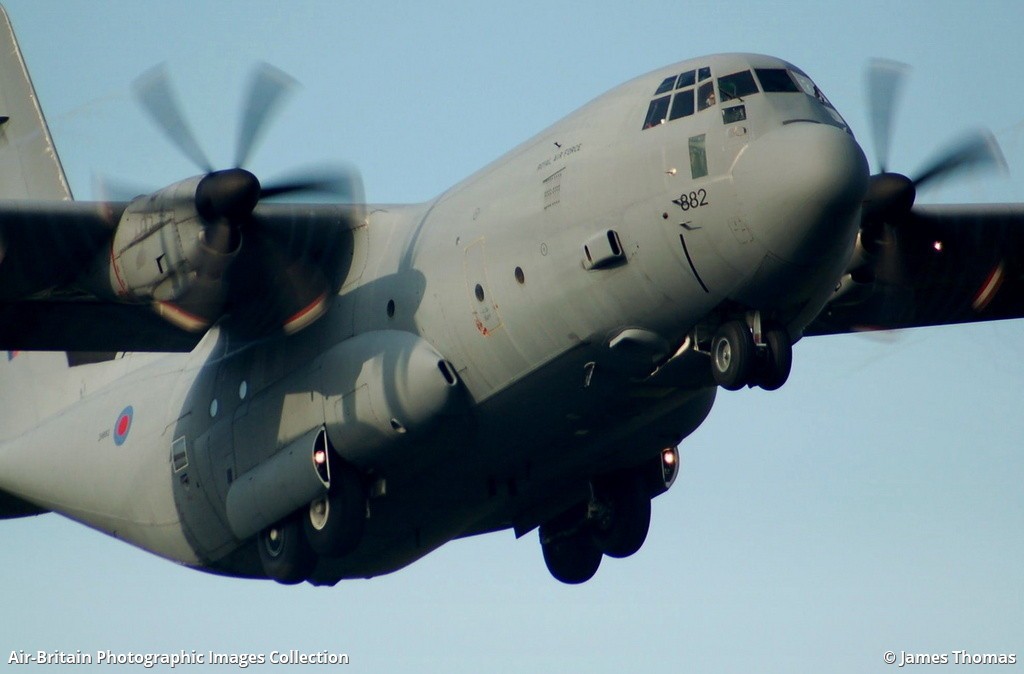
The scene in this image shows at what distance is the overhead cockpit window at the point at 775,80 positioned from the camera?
14922mm

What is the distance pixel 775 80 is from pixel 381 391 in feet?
16.5

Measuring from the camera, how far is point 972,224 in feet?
59.6

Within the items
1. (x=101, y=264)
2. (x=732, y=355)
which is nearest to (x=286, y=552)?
(x=101, y=264)

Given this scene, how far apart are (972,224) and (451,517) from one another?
673 centimetres

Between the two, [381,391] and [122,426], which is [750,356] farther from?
[122,426]

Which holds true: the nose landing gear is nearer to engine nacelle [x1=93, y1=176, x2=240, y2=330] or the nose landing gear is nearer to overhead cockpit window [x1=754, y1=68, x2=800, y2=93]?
overhead cockpit window [x1=754, y1=68, x2=800, y2=93]

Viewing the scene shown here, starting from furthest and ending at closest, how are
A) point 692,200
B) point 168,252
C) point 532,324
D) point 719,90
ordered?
point 168,252, point 532,324, point 719,90, point 692,200

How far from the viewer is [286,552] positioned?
17.9 metres

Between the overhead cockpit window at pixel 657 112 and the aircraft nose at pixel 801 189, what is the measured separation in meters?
1.08

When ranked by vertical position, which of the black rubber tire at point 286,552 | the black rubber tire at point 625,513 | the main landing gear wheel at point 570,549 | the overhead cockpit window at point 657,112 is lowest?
the main landing gear wheel at point 570,549

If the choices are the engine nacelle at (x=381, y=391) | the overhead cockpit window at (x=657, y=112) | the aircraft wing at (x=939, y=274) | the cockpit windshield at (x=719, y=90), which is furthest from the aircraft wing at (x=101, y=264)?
the aircraft wing at (x=939, y=274)

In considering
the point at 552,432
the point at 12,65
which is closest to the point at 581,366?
the point at 552,432

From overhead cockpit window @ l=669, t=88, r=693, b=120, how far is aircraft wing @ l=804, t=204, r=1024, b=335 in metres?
3.51

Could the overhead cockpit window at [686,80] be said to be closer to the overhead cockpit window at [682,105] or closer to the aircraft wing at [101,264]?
the overhead cockpit window at [682,105]
